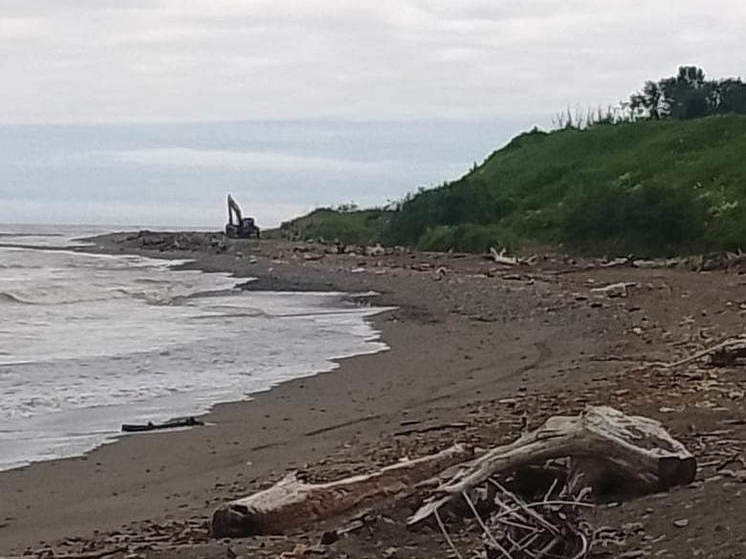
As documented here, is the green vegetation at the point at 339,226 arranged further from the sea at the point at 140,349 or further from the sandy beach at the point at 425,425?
the sandy beach at the point at 425,425

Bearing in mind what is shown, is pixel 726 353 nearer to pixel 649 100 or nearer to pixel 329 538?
pixel 329 538

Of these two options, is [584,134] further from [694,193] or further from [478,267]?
[478,267]

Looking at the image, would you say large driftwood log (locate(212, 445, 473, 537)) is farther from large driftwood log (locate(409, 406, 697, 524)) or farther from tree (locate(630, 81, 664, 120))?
tree (locate(630, 81, 664, 120))

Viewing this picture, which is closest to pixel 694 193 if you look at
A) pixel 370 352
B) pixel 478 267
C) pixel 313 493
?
pixel 478 267

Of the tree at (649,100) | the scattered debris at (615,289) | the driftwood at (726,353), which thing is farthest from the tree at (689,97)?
the driftwood at (726,353)

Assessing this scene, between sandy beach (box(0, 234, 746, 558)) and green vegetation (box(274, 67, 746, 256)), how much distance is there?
1098cm

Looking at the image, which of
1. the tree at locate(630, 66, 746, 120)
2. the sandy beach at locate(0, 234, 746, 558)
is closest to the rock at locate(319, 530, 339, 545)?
the sandy beach at locate(0, 234, 746, 558)

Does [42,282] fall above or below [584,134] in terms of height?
below

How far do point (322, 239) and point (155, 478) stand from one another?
3953cm

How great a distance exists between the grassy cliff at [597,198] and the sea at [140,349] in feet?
30.1

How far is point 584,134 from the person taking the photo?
51688mm

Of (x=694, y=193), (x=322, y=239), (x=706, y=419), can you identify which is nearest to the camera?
(x=706, y=419)

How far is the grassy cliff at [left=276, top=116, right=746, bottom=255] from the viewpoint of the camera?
32125 millimetres

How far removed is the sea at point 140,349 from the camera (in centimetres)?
1138
